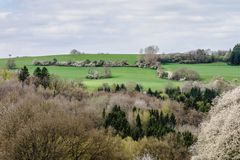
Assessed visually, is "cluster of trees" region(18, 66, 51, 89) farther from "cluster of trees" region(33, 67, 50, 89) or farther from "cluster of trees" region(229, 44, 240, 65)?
"cluster of trees" region(229, 44, 240, 65)

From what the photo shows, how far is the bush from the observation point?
6973 inches

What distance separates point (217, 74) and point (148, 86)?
19.6m

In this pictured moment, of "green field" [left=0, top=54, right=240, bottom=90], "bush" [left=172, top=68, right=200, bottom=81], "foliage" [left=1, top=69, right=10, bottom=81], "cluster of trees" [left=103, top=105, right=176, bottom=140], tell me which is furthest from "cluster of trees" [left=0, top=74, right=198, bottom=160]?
"bush" [left=172, top=68, right=200, bottom=81]

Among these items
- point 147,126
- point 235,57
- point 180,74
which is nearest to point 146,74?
point 180,74

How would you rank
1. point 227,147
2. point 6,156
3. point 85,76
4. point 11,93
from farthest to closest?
point 85,76 → point 11,93 → point 6,156 → point 227,147

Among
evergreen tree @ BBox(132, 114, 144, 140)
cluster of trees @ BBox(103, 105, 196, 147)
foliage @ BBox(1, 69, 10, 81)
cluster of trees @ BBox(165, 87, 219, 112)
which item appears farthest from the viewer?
foliage @ BBox(1, 69, 10, 81)

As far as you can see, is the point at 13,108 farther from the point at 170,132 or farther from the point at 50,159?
the point at 170,132

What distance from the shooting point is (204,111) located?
15038 cm

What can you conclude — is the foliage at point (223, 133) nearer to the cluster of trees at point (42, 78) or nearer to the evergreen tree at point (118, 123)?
the evergreen tree at point (118, 123)

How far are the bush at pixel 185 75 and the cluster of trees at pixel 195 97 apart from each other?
318 inches

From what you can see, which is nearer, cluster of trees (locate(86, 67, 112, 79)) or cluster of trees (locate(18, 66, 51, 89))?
cluster of trees (locate(18, 66, 51, 89))

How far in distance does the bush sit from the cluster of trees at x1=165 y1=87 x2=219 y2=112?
8.08 m

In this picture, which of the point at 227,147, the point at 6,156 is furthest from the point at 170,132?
the point at 227,147

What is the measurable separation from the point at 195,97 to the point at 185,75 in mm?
19294
